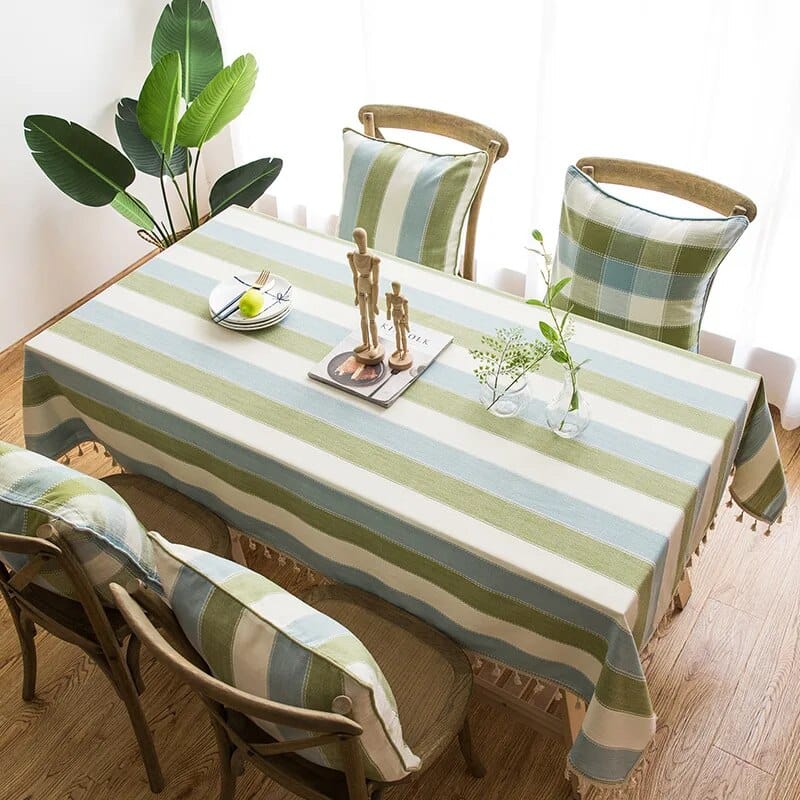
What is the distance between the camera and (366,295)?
1.78 meters

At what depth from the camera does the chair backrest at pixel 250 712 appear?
1267 millimetres

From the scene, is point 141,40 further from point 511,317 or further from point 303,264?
point 511,317

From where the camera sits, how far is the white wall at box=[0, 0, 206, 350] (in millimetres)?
2980

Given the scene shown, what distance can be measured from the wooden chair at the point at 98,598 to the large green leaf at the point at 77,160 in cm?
128

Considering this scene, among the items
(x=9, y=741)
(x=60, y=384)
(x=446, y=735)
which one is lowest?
(x=9, y=741)

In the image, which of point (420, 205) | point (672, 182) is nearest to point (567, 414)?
point (672, 182)

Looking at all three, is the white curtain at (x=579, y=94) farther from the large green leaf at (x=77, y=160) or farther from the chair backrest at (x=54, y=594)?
the chair backrest at (x=54, y=594)

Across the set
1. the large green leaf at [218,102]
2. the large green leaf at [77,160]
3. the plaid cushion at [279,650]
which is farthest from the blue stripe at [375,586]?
the large green leaf at [218,102]

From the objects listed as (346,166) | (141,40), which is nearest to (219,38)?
(141,40)

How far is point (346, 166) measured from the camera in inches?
99.3

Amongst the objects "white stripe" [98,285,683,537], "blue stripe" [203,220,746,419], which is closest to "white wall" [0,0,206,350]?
"blue stripe" [203,220,746,419]

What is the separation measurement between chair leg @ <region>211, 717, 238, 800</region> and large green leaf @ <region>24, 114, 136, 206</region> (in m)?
1.98

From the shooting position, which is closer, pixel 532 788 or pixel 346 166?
pixel 532 788

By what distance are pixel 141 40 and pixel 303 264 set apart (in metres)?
1.66
